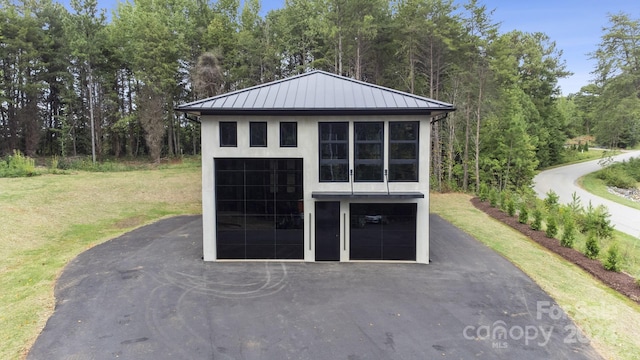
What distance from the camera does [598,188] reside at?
32094 millimetres

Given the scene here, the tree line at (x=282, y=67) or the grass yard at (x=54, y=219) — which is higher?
the tree line at (x=282, y=67)

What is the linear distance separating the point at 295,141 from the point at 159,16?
108 ft

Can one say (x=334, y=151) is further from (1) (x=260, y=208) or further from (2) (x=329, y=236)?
(1) (x=260, y=208)

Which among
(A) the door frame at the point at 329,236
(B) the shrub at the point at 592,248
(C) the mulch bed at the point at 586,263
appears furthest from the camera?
(B) the shrub at the point at 592,248

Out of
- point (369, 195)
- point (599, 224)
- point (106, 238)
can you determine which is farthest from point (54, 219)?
point (599, 224)

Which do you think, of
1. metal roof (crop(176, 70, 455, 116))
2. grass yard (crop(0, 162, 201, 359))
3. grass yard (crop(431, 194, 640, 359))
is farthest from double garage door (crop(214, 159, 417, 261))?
grass yard (crop(0, 162, 201, 359))

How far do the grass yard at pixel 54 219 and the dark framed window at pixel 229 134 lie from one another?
276 inches

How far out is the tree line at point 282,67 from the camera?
26.8 meters

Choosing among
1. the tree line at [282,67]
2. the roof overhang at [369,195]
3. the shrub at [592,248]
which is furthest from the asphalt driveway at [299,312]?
the tree line at [282,67]

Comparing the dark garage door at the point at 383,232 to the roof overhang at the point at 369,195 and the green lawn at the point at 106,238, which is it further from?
the green lawn at the point at 106,238

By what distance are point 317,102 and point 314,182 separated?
298cm

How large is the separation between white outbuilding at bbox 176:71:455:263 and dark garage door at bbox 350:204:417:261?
1.5 inches

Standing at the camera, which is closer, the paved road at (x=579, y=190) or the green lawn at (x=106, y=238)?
the green lawn at (x=106, y=238)

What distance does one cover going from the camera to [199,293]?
10.3 meters
